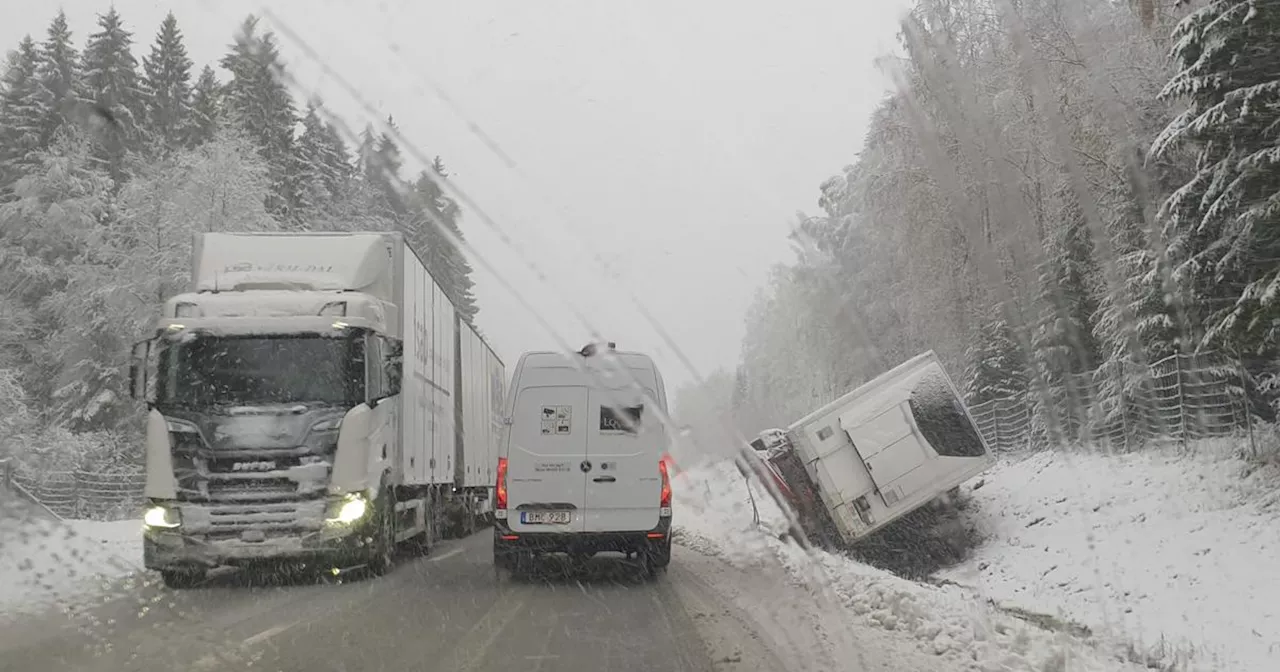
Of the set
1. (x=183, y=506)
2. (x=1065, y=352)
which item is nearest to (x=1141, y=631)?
(x=183, y=506)

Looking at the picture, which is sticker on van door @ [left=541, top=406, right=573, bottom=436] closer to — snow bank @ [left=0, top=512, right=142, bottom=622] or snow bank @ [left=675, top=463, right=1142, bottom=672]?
snow bank @ [left=675, top=463, right=1142, bottom=672]

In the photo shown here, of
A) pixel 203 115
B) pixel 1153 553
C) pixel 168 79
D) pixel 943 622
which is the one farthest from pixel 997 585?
pixel 168 79

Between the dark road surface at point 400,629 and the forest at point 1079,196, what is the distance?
929 centimetres

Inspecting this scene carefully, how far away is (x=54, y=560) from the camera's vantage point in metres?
13.0

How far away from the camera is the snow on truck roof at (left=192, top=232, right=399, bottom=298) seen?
11828 millimetres

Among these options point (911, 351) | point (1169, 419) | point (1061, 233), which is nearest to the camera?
point (1169, 419)

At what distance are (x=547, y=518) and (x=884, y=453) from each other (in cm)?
799

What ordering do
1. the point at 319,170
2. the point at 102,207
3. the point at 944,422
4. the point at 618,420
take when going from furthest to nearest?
the point at 319,170, the point at 102,207, the point at 944,422, the point at 618,420

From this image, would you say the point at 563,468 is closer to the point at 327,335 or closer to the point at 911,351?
the point at 327,335

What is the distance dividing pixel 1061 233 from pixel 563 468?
19.9 m

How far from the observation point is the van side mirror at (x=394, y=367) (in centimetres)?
1157

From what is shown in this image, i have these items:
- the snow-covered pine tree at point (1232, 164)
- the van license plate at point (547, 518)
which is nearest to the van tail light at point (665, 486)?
the van license plate at point (547, 518)

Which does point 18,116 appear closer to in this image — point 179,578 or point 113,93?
point 113,93

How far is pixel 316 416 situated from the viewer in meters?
10.9
